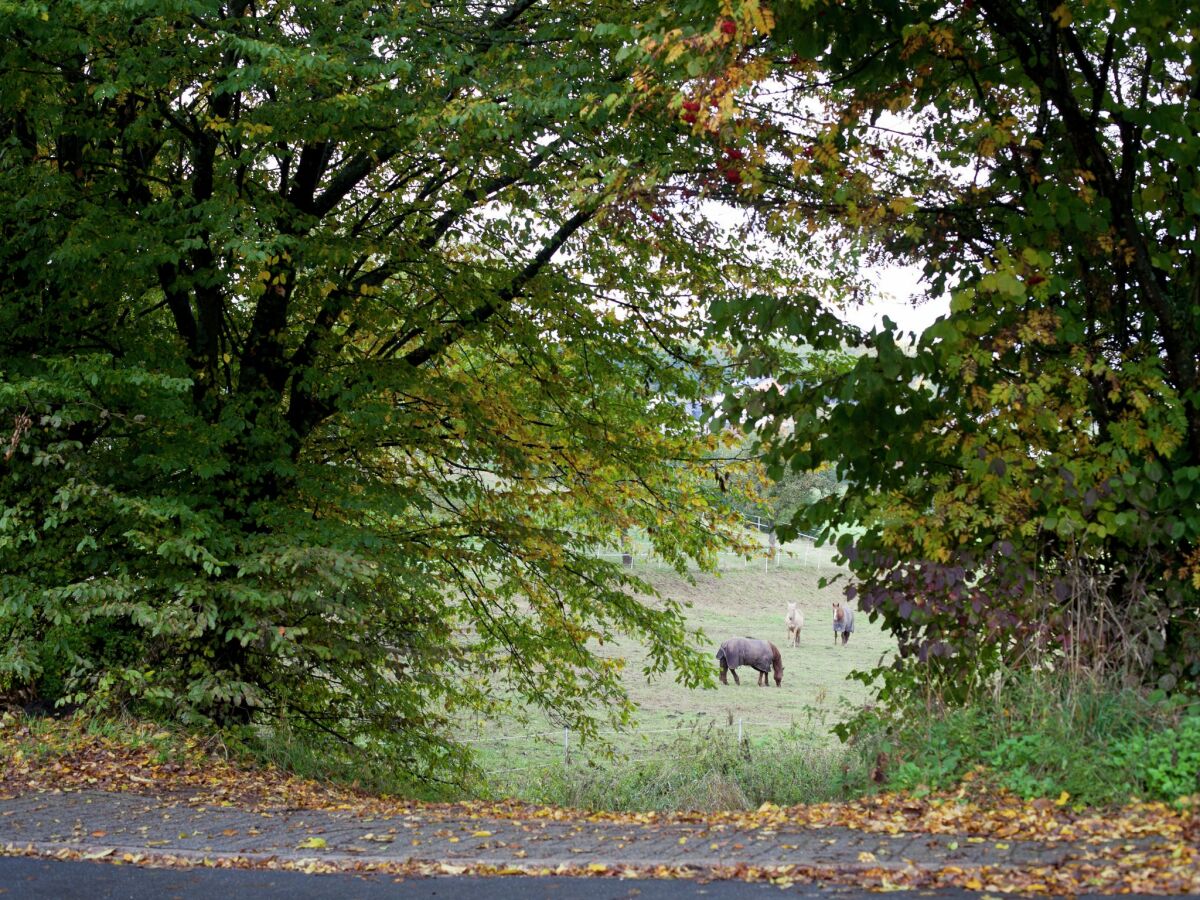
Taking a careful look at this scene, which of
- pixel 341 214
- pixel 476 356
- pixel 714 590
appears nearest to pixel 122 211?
pixel 341 214

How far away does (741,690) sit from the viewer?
1129 inches

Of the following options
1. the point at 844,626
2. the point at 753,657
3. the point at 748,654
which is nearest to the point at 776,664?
the point at 753,657

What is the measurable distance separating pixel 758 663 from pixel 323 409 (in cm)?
2042

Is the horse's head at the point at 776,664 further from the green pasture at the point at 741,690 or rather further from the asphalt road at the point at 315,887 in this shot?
the asphalt road at the point at 315,887

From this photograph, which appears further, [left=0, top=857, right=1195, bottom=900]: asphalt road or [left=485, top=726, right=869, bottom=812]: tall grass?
[left=485, top=726, right=869, bottom=812]: tall grass

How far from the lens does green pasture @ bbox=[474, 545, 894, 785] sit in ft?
53.4

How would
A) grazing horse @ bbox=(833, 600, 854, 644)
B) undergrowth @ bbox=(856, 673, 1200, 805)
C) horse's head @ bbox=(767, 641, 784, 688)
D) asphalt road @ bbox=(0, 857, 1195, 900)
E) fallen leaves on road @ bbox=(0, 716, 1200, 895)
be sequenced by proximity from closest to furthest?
fallen leaves on road @ bbox=(0, 716, 1200, 895)
asphalt road @ bbox=(0, 857, 1195, 900)
undergrowth @ bbox=(856, 673, 1200, 805)
horse's head @ bbox=(767, 641, 784, 688)
grazing horse @ bbox=(833, 600, 854, 644)

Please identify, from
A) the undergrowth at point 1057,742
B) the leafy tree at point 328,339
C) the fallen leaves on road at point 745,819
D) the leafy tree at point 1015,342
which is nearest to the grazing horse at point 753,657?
the leafy tree at point 328,339

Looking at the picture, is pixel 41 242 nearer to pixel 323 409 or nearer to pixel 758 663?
pixel 323 409

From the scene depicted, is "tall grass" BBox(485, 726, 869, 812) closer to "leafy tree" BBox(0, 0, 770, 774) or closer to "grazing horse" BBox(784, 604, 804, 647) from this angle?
"leafy tree" BBox(0, 0, 770, 774)

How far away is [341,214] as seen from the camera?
1175 cm

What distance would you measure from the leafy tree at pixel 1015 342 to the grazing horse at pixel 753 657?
22090 mm

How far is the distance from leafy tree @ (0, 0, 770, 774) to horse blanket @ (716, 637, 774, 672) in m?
16.9

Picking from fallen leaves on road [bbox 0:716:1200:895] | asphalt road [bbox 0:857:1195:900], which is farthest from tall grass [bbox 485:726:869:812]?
asphalt road [bbox 0:857:1195:900]
